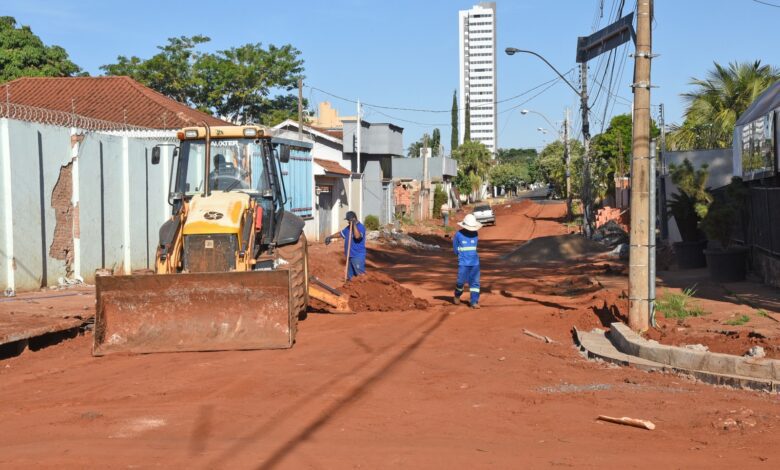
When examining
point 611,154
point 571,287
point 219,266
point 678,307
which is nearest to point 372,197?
point 611,154

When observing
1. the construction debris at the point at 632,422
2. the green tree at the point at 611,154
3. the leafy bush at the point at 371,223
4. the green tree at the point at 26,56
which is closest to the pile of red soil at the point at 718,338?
the construction debris at the point at 632,422

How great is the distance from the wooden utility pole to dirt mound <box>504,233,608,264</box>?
19145mm

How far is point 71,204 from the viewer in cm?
1822

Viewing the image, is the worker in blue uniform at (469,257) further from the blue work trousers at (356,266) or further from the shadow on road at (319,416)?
the shadow on road at (319,416)

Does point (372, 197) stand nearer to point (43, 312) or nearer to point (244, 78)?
point (244, 78)

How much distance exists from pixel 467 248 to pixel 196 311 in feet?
20.5

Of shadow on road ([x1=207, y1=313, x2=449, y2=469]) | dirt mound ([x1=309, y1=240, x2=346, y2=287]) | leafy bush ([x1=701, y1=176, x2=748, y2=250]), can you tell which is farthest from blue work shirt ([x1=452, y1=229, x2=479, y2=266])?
dirt mound ([x1=309, y1=240, x2=346, y2=287])

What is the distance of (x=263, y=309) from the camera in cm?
1126

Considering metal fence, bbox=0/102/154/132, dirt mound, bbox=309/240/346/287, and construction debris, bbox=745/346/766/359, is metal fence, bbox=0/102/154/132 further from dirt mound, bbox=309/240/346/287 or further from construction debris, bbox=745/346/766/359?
construction debris, bbox=745/346/766/359

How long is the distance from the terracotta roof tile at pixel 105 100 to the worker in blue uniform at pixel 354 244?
590 inches

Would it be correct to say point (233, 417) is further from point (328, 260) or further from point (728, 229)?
point (328, 260)

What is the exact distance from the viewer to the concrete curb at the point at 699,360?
8.50m

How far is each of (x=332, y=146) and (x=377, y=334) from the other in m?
36.4

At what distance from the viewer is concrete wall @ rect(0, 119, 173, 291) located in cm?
1617
